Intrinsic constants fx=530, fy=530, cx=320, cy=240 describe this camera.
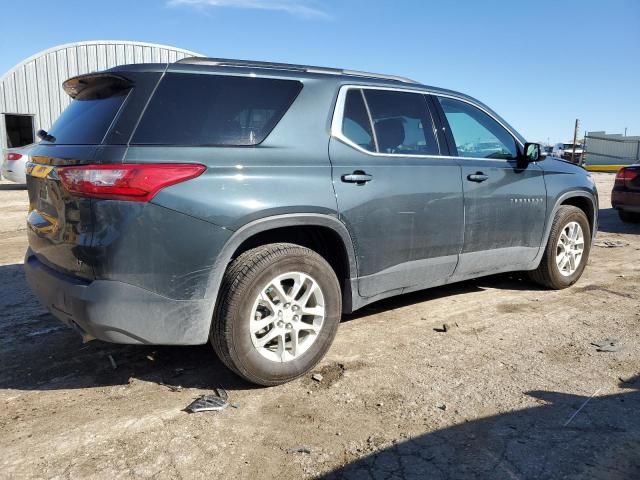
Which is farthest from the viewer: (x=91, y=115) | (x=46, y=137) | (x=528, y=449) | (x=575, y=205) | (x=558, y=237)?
(x=575, y=205)

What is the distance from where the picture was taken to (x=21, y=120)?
21.5 m

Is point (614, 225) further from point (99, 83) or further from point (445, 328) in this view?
point (99, 83)

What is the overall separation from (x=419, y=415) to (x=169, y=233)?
1.64 m

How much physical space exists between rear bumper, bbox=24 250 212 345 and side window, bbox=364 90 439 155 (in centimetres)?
174

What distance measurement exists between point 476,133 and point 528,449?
9.16 ft

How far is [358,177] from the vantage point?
11.3 ft

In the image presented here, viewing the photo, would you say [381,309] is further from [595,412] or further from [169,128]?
[169,128]

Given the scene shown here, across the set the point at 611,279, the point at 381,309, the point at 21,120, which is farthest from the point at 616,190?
the point at 21,120

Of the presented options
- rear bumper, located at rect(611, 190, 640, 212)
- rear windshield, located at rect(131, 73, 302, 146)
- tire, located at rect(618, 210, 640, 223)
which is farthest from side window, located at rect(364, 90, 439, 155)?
tire, located at rect(618, 210, 640, 223)

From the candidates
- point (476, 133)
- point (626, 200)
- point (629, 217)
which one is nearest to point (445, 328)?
point (476, 133)

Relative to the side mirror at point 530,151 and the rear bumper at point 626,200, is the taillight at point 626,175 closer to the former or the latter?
the rear bumper at point 626,200

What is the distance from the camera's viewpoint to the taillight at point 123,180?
2656mm

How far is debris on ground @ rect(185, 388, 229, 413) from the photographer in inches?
115

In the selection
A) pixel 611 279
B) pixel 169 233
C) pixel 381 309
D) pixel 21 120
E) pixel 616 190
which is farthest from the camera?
pixel 21 120
